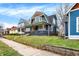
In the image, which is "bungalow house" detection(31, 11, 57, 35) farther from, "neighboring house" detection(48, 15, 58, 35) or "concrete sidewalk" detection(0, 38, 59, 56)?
"concrete sidewalk" detection(0, 38, 59, 56)

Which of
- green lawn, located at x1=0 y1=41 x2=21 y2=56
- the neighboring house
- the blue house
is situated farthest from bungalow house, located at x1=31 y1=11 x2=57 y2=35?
green lawn, located at x1=0 y1=41 x2=21 y2=56

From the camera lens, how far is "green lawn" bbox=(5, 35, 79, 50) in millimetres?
3449

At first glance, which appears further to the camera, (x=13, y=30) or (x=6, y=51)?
(x=13, y=30)

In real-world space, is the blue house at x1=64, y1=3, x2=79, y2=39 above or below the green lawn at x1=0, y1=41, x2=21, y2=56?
above

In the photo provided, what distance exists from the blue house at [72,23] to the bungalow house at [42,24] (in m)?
0.19

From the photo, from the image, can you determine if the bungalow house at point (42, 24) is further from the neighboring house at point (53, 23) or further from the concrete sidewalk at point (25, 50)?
the concrete sidewalk at point (25, 50)

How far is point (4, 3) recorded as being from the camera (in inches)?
137

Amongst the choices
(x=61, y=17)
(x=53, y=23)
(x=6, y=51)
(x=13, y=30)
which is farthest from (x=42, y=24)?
(x=6, y=51)

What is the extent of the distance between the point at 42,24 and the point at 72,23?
17.7 inches

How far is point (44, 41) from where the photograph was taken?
3.54 metres

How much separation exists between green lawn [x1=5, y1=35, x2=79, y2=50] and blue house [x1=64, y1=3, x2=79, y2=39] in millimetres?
106

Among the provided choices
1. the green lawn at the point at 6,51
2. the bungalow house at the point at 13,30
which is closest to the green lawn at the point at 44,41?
the bungalow house at the point at 13,30

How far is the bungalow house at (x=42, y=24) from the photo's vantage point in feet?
11.6

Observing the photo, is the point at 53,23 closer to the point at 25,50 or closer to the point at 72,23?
the point at 72,23
